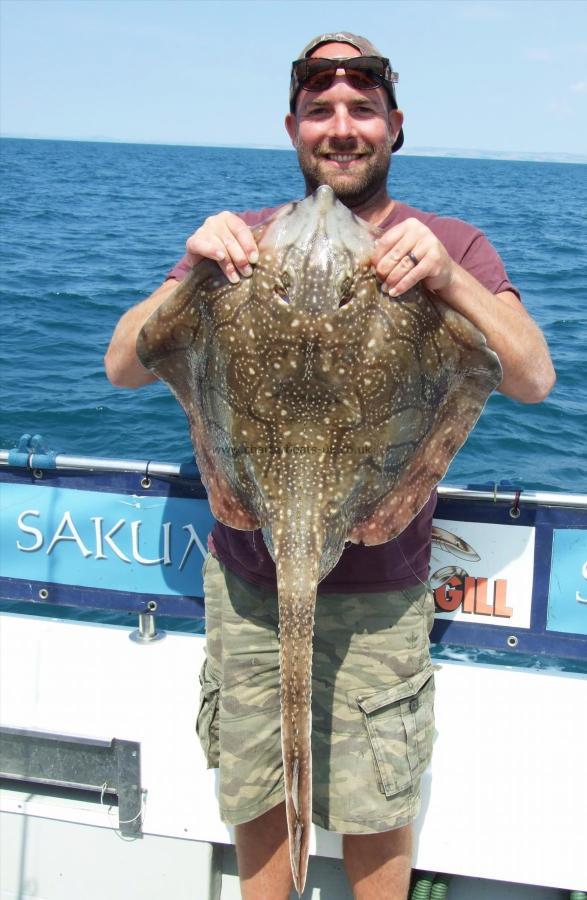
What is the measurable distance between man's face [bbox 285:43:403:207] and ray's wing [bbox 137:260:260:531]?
811 millimetres

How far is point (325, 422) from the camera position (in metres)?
2.25

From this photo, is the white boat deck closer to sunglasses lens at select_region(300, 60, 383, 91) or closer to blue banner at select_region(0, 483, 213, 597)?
blue banner at select_region(0, 483, 213, 597)

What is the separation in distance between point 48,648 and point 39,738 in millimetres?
611

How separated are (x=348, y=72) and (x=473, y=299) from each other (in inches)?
38.8

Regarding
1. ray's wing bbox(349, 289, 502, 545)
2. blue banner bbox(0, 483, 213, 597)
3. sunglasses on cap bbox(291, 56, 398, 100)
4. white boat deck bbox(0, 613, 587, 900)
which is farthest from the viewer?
blue banner bbox(0, 483, 213, 597)

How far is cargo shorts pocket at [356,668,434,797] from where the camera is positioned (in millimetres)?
2770

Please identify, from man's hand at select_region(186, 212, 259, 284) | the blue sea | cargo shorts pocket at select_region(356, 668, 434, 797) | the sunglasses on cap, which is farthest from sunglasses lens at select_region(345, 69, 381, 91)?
the blue sea

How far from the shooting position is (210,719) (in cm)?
308

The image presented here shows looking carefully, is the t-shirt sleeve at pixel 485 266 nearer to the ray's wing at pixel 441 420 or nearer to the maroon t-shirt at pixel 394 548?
the maroon t-shirt at pixel 394 548

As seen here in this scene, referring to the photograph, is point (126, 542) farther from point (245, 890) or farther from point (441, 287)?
point (441, 287)

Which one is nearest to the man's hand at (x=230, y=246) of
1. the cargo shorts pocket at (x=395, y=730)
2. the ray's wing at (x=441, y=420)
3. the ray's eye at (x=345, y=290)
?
the ray's eye at (x=345, y=290)

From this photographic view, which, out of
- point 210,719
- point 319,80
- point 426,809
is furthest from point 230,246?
point 426,809

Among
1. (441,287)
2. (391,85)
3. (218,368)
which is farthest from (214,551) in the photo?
(391,85)

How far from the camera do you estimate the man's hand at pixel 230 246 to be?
7.09ft
